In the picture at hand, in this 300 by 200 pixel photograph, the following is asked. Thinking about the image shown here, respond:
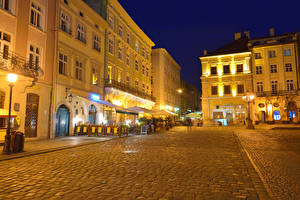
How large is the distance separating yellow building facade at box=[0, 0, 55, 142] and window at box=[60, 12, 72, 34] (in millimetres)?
1007

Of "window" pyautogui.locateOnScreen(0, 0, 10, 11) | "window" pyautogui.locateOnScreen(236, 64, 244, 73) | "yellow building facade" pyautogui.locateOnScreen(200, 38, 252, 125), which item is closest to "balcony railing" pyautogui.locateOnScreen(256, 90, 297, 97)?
"yellow building facade" pyautogui.locateOnScreen(200, 38, 252, 125)

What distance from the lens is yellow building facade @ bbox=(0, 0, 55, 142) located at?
13.4 meters

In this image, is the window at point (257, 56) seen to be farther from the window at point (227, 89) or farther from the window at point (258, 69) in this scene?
the window at point (227, 89)

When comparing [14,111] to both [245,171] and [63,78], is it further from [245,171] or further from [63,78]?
[245,171]

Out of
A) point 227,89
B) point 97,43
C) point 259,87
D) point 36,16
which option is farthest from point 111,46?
point 259,87

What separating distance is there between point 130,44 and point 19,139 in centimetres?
2485

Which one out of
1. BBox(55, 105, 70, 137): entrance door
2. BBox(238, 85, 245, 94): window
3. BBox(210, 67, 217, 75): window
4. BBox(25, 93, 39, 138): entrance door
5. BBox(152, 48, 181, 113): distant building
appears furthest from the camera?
BBox(210, 67, 217, 75): window

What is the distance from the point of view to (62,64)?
18.4 m

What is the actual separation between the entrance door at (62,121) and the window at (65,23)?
6.29m

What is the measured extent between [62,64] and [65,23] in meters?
3.45

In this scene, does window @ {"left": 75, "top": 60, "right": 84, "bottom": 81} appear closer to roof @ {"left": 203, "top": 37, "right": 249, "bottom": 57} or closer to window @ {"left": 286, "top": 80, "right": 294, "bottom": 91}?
roof @ {"left": 203, "top": 37, "right": 249, "bottom": 57}

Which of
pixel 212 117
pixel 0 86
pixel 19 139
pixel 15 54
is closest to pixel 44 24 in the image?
pixel 15 54

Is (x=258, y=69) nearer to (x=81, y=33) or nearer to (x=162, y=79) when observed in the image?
(x=162, y=79)

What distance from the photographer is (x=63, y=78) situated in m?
18.1
